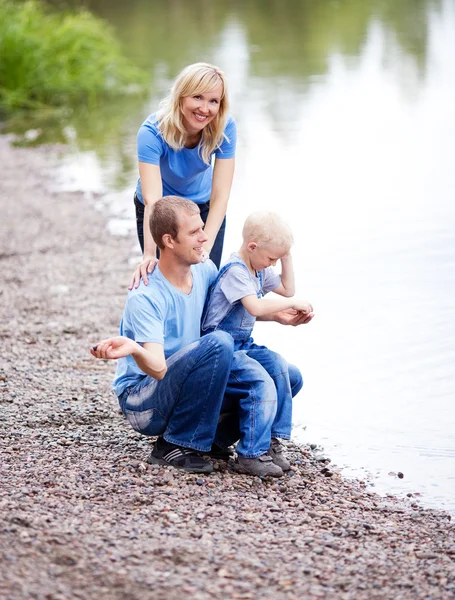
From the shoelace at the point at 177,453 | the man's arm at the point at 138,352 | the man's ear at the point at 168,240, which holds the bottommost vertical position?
the shoelace at the point at 177,453

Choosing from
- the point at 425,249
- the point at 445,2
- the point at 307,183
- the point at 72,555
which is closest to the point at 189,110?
the point at 72,555

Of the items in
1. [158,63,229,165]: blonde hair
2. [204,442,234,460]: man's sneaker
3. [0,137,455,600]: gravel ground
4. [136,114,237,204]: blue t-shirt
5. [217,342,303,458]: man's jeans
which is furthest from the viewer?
[136,114,237,204]: blue t-shirt

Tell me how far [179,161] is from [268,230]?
88 centimetres

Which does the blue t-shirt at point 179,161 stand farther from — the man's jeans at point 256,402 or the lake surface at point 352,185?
the lake surface at point 352,185

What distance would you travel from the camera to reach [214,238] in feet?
15.1

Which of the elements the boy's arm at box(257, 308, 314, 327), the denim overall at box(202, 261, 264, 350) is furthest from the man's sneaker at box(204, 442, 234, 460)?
the boy's arm at box(257, 308, 314, 327)

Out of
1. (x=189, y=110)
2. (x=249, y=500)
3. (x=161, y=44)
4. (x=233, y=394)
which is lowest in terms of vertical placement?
(x=249, y=500)

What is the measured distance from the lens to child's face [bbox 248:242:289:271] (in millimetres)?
3880

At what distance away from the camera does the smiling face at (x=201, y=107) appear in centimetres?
433

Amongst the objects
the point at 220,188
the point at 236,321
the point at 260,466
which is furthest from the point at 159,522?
the point at 220,188

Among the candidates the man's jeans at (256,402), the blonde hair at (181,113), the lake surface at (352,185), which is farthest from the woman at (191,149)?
the lake surface at (352,185)

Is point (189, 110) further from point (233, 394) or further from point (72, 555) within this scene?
point (72, 555)

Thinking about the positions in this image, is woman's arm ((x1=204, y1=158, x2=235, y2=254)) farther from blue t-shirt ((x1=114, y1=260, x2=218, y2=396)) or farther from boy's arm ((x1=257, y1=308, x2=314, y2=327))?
boy's arm ((x1=257, y1=308, x2=314, y2=327))

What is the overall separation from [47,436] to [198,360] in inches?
37.9
